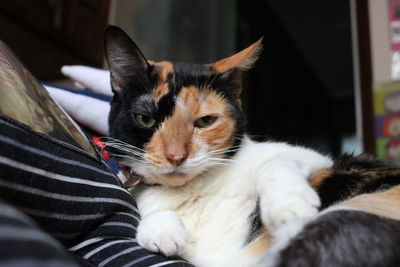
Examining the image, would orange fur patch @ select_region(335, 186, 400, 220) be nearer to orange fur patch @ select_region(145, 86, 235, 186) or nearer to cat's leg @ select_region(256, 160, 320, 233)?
cat's leg @ select_region(256, 160, 320, 233)

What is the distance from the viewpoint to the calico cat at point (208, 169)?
0.77 meters

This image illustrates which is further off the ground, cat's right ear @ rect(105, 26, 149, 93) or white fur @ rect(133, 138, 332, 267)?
cat's right ear @ rect(105, 26, 149, 93)

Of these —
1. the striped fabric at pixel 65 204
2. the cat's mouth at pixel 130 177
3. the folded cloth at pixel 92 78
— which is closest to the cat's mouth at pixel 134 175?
the cat's mouth at pixel 130 177

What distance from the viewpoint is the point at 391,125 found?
2.37 m

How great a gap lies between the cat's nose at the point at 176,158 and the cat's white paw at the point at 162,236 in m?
0.14

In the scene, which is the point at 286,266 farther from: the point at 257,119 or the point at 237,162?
the point at 257,119

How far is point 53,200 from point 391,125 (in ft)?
7.34

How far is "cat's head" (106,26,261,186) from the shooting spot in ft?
3.10

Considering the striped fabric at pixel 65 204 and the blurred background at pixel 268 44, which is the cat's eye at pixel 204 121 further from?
the blurred background at pixel 268 44

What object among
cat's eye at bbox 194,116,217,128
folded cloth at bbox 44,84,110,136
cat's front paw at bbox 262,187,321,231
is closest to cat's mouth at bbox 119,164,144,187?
cat's eye at bbox 194,116,217,128

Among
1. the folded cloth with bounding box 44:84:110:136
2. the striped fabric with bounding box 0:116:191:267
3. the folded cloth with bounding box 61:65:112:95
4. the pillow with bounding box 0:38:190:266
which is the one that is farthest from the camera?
the folded cloth with bounding box 61:65:112:95

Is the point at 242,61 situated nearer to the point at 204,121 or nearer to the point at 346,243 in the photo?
the point at 204,121

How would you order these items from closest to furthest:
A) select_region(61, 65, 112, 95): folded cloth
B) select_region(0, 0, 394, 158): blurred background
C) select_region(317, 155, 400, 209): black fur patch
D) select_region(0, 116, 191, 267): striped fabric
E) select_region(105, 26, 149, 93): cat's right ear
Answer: select_region(0, 116, 191, 267): striped fabric
select_region(317, 155, 400, 209): black fur patch
select_region(105, 26, 149, 93): cat's right ear
select_region(61, 65, 112, 95): folded cloth
select_region(0, 0, 394, 158): blurred background

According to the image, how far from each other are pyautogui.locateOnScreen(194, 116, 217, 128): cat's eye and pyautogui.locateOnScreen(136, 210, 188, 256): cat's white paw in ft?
0.91
